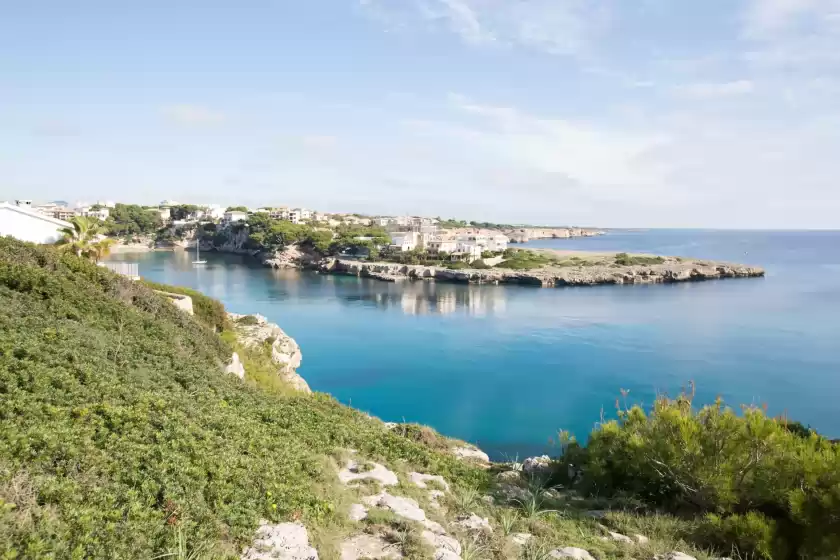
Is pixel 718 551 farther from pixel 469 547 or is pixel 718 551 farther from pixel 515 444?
pixel 515 444

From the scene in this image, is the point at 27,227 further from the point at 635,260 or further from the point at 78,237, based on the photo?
the point at 635,260

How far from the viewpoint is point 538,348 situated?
28516 millimetres

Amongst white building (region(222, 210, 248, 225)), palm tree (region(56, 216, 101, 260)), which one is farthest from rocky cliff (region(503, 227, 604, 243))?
palm tree (region(56, 216, 101, 260))

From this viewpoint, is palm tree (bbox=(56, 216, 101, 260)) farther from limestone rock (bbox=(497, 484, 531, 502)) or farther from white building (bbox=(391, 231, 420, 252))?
white building (bbox=(391, 231, 420, 252))

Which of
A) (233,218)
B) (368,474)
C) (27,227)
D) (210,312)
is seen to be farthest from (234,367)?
(233,218)

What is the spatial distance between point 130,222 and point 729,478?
308 ft

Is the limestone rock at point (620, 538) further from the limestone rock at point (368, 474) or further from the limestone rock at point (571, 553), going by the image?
the limestone rock at point (368, 474)

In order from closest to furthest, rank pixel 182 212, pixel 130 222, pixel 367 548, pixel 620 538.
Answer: pixel 367 548, pixel 620 538, pixel 130 222, pixel 182 212

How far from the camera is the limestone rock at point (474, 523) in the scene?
448cm

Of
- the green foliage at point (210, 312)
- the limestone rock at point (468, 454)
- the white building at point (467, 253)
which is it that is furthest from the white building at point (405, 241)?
the limestone rock at point (468, 454)

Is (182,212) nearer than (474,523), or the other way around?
(474,523)

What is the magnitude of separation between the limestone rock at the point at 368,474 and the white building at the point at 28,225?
14356 mm

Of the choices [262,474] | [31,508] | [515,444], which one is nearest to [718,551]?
[262,474]

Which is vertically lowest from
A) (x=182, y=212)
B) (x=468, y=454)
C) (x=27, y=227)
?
(x=468, y=454)
